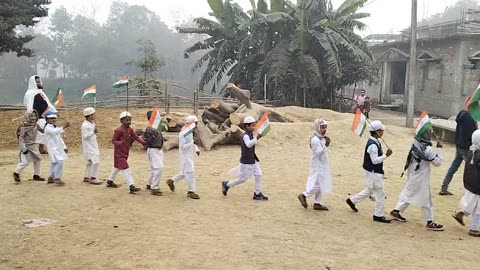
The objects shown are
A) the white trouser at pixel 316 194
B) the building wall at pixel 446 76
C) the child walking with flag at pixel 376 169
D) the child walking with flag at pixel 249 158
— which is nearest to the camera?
the child walking with flag at pixel 376 169

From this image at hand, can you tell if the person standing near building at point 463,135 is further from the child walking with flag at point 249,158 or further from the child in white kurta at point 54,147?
the child in white kurta at point 54,147

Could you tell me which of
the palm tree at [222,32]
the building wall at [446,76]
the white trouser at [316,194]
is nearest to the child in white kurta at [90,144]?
the white trouser at [316,194]

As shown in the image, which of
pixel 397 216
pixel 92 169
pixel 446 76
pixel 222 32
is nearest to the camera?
pixel 397 216

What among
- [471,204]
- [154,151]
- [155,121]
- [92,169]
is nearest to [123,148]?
[154,151]

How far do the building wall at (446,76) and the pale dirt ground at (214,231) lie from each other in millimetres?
15380

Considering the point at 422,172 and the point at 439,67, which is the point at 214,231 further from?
the point at 439,67

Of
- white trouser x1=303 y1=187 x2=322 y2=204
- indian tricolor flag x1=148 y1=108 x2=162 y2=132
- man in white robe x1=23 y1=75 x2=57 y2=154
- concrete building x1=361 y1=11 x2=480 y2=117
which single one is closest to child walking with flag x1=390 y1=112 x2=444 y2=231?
white trouser x1=303 y1=187 x2=322 y2=204

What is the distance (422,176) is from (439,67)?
797 inches

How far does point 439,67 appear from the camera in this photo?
24.3 m

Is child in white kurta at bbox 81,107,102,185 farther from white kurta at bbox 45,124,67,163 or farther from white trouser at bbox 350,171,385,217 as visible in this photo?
white trouser at bbox 350,171,385,217

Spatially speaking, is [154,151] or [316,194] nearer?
[316,194]

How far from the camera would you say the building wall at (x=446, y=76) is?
22531 mm

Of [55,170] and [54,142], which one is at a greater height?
[54,142]

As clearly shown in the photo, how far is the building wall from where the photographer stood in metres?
22.5
